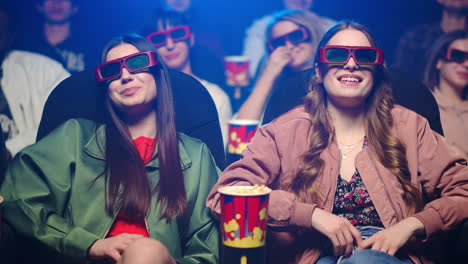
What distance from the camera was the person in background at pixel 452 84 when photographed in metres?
3.52

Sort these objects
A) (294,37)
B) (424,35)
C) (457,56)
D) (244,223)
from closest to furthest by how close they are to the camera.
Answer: (244,223) → (457,56) → (294,37) → (424,35)

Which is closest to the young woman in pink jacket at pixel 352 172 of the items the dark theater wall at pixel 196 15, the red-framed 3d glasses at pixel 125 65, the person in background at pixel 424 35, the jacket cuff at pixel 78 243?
the jacket cuff at pixel 78 243

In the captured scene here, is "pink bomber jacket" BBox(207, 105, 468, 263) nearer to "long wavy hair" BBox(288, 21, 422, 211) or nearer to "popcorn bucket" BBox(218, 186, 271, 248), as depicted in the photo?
"long wavy hair" BBox(288, 21, 422, 211)

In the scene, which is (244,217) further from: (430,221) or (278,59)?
(278,59)

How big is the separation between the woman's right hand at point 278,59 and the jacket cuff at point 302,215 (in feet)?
6.28

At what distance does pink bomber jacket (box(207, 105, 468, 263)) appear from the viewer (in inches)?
79.7

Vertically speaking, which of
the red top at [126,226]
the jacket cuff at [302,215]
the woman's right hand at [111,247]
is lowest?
the red top at [126,226]

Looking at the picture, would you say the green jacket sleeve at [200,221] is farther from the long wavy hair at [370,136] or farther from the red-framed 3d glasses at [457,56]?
the red-framed 3d glasses at [457,56]

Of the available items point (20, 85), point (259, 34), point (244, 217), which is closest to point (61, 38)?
point (20, 85)

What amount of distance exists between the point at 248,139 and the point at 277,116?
0.19 meters

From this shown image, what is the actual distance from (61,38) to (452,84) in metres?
3.05

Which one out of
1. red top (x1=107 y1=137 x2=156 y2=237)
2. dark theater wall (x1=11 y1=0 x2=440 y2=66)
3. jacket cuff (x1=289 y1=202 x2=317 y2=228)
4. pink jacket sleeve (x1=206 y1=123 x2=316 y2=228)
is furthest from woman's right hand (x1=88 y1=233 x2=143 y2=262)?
dark theater wall (x1=11 y1=0 x2=440 y2=66)

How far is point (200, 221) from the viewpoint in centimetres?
214

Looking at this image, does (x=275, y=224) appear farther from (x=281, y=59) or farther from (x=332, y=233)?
(x=281, y=59)
